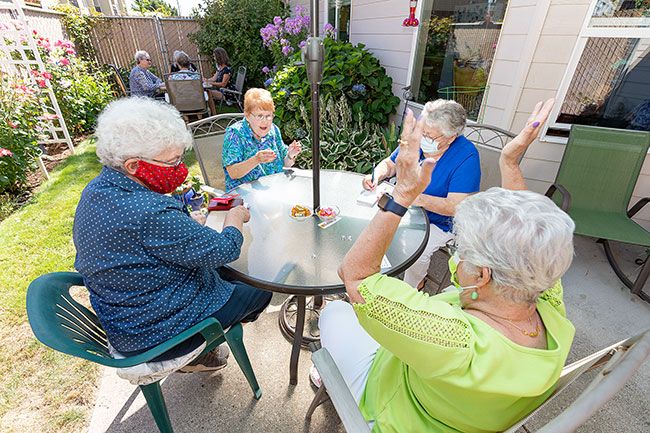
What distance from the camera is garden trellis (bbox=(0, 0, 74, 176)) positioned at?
3918mm

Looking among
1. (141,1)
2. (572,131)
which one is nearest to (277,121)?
(572,131)

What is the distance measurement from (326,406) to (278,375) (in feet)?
1.11

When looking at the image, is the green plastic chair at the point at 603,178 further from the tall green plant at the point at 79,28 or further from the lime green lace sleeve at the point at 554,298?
the tall green plant at the point at 79,28

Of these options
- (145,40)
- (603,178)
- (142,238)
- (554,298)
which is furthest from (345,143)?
(145,40)

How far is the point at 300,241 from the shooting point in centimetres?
162

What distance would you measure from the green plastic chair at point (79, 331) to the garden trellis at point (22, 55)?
3.52 m

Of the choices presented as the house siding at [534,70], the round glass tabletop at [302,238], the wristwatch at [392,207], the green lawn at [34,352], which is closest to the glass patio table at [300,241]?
the round glass tabletop at [302,238]

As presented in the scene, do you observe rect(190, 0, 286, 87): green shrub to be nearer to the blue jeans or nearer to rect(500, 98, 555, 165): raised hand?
the blue jeans

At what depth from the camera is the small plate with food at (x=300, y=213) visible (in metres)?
1.83

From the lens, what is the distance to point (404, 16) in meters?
4.18

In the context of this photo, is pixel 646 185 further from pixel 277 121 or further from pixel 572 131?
pixel 277 121

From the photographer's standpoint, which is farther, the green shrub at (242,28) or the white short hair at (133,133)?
the green shrub at (242,28)

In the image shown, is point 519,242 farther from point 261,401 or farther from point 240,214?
point 261,401

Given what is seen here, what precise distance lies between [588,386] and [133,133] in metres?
1.64
